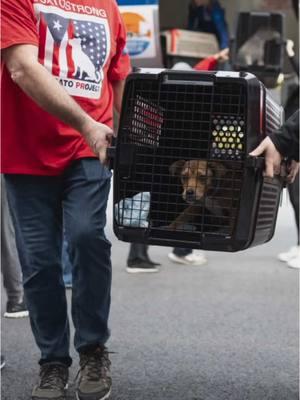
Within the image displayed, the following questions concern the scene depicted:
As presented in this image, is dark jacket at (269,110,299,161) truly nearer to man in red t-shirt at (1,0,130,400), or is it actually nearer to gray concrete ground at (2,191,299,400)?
man in red t-shirt at (1,0,130,400)

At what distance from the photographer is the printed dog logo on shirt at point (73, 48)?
2088 mm

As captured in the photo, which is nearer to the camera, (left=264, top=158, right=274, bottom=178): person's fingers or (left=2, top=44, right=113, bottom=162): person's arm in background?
(left=264, top=158, right=274, bottom=178): person's fingers

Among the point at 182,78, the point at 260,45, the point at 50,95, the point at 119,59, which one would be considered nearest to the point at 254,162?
the point at 182,78

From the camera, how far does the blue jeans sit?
7.04 feet

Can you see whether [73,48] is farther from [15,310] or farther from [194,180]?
[15,310]

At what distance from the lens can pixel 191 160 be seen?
1795 millimetres

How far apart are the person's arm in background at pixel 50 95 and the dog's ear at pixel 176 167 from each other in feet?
0.66

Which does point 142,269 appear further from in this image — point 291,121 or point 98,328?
point 291,121

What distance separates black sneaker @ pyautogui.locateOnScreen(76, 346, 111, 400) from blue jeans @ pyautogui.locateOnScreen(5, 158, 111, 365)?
37 mm

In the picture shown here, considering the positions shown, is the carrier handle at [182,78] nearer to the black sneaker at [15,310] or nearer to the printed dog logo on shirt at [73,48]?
the printed dog logo on shirt at [73,48]

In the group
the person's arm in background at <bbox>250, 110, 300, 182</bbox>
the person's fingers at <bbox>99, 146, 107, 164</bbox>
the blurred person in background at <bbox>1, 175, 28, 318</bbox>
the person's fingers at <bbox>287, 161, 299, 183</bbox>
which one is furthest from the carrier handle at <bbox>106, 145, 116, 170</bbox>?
the blurred person in background at <bbox>1, 175, 28, 318</bbox>

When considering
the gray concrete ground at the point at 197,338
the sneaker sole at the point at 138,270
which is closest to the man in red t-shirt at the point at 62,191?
the gray concrete ground at the point at 197,338

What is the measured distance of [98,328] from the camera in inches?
86.6

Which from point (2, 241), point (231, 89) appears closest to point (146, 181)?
point (231, 89)
